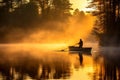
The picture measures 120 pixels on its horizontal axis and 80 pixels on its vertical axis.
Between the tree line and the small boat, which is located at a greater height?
the tree line

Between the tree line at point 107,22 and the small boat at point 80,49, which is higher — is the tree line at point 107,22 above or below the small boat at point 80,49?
above

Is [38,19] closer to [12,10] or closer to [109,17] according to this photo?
[12,10]

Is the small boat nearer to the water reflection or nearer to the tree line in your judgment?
the tree line

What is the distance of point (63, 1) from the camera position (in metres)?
140

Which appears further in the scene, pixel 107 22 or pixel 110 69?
pixel 107 22

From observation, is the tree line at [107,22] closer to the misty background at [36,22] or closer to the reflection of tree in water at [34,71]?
the misty background at [36,22]

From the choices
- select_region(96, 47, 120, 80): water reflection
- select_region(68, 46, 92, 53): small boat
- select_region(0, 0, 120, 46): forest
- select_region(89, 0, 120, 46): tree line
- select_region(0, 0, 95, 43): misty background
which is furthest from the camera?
select_region(0, 0, 95, 43): misty background

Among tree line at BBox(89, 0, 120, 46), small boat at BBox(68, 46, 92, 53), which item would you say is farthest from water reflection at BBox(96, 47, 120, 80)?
tree line at BBox(89, 0, 120, 46)

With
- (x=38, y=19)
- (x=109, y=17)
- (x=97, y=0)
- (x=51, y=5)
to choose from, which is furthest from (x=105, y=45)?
(x=51, y=5)

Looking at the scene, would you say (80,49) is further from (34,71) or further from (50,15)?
(50,15)

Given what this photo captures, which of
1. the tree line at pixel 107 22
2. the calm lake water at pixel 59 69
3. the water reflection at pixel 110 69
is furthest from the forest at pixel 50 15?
the water reflection at pixel 110 69

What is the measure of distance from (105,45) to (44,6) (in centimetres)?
5542

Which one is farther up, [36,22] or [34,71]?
[34,71]

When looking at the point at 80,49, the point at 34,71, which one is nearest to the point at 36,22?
the point at 80,49
